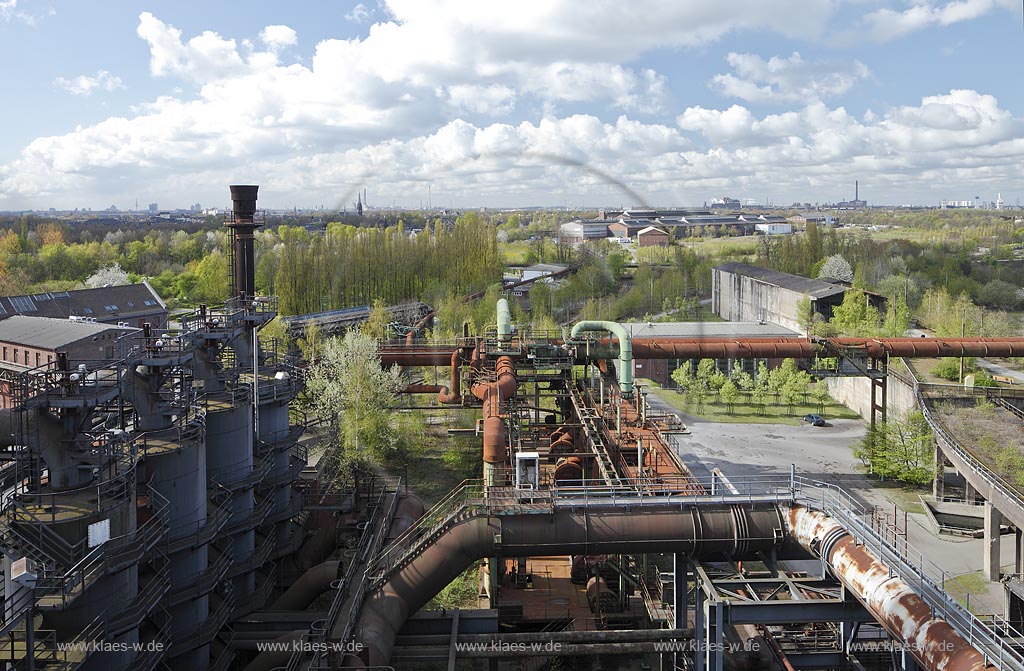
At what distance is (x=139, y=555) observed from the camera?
16328 mm

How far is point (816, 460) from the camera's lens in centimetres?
3784

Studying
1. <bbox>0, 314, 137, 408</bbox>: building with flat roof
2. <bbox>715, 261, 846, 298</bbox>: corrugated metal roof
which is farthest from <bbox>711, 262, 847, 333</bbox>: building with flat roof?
<bbox>0, 314, 137, 408</bbox>: building with flat roof

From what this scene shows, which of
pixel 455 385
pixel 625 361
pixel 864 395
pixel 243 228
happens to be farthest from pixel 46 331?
pixel 864 395

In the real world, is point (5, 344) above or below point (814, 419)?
above

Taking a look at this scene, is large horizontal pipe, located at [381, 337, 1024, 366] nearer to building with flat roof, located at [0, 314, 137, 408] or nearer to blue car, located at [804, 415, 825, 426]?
blue car, located at [804, 415, 825, 426]

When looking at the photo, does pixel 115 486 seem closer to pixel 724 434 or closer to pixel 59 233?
pixel 724 434

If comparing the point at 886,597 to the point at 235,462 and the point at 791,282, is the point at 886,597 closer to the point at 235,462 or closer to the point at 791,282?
the point at 235,462

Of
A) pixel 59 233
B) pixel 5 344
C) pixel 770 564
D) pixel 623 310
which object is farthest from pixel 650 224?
pixel 59 233

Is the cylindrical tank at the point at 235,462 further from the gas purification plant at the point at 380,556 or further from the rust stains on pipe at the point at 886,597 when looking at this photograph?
the rust stains on pipe at the point at 886,597

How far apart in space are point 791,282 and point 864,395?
18750 millimetres

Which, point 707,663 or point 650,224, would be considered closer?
point 707,663

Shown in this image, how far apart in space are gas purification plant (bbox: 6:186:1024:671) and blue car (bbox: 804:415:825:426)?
62.6 ft

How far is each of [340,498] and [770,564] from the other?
1519cm

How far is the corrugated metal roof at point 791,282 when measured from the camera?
57.2 metres
